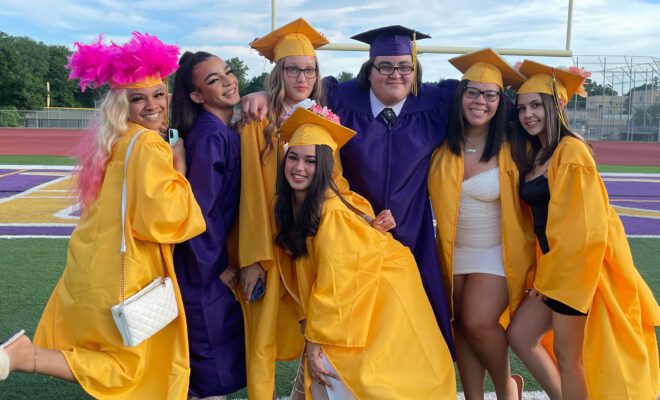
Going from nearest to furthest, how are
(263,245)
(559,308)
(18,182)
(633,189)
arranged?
1. (559,308)
2. (263,245)
3. (18,182)
4. (633,189)

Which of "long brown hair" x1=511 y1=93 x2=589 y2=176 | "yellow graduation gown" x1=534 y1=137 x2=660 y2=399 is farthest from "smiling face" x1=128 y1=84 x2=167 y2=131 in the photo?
"yellow graduation gown" x1=534 y1=137 x2=660 y2=399

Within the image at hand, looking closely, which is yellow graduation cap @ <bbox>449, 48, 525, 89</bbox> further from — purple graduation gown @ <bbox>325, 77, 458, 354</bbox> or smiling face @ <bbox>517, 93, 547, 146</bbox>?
purple graduation gown @ <bbox>325, 77, 458, 354</bbox>

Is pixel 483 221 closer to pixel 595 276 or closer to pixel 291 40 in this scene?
pixel 595 276

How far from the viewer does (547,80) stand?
299 cm

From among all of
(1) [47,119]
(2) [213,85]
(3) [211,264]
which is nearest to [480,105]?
(2) [213,85]

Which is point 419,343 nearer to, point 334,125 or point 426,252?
point 426,252

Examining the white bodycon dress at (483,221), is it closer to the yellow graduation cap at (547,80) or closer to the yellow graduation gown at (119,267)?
the yellow graduation cap at (547,80)

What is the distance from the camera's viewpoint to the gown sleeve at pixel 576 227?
264 centimetres

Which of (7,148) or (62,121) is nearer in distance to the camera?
(7,148)

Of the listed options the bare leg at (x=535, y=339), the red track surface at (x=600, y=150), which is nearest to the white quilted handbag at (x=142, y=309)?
the bare leg at (x=535, y=339)

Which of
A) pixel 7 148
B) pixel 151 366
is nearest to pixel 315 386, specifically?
pixel 151 366

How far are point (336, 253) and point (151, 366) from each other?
3.51 ft

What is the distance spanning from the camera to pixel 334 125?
2.77 metres

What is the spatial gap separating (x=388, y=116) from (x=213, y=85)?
94 centimetres
